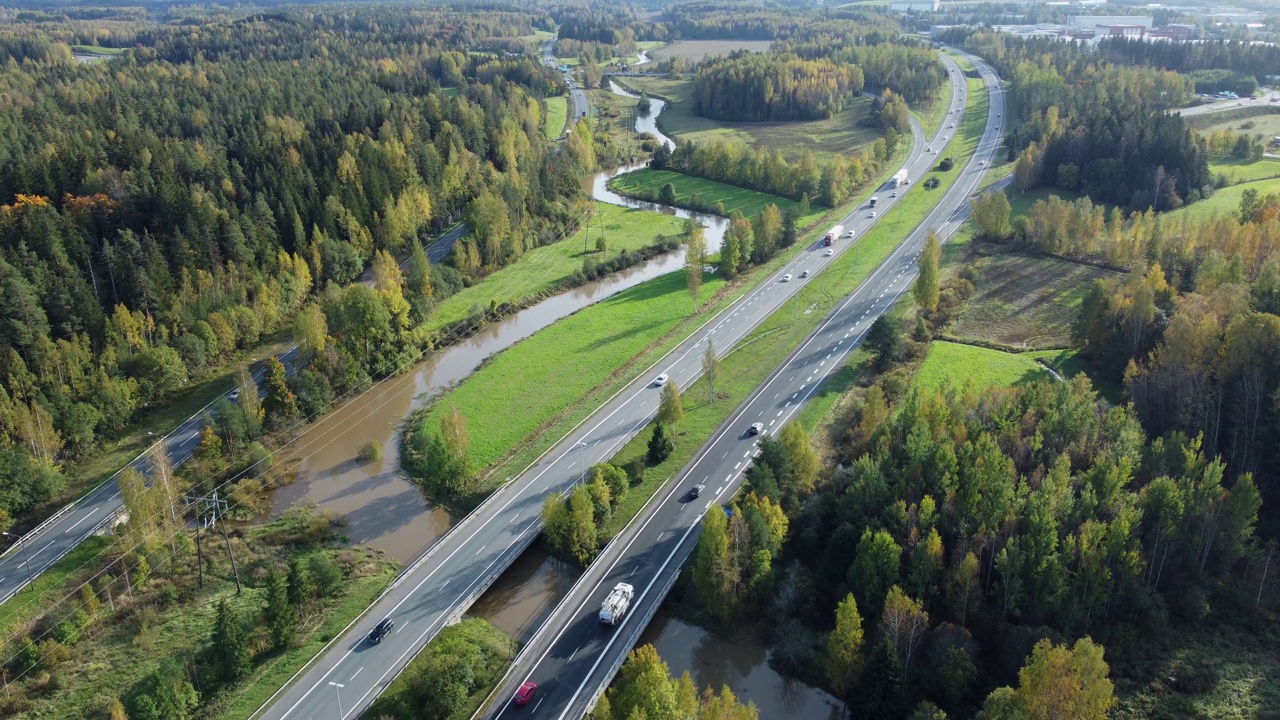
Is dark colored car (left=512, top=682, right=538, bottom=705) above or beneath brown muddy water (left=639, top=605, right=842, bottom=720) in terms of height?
above

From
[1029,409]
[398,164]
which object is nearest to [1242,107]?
[1029,409]

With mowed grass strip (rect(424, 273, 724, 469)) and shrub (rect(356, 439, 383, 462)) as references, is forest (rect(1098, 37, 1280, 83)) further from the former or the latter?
shrub (rect(356, 439, 383, 462))

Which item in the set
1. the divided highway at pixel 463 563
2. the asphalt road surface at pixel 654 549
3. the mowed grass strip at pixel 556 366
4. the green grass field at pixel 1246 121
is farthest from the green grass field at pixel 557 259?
the green grass field at pixel 1246 121

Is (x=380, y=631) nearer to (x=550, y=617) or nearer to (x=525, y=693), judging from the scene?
(x=550, y=617)

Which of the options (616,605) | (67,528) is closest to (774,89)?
(616,605)

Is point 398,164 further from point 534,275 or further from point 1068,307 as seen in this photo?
point 1068,307

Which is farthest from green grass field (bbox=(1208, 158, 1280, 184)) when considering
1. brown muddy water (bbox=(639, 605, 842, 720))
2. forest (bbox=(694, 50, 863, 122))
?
brown muddy water (bbox=(639, 605, 842, 720))

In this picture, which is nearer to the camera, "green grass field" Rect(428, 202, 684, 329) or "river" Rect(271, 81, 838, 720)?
"river" Rect(271, 81, 838, 720)
